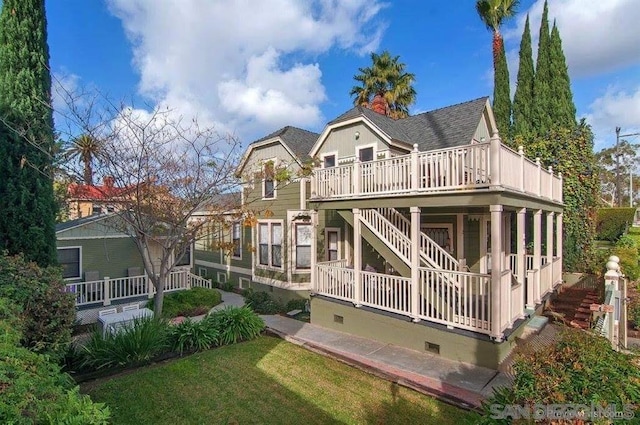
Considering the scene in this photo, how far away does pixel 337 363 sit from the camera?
697cm

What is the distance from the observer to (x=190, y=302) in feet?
38.1

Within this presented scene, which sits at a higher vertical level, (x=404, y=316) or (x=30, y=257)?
(x=30, y=257)

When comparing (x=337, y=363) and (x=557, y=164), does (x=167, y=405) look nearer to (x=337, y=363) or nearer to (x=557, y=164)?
(x=337, y=363)

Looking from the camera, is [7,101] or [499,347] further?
[7,101]

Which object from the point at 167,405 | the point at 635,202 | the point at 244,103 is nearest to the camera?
the point at 167,405

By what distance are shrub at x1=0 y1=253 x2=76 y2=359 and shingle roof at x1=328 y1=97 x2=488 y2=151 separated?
9.56m

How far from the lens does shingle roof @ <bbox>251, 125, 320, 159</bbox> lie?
→ 44.6 feet

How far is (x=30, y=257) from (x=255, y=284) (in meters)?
8.02

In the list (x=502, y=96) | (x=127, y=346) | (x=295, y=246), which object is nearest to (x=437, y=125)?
(x=295, y=246)

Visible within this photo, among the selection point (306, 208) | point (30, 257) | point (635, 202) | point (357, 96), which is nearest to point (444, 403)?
point (306, 208)

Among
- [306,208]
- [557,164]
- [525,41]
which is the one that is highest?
[525,41]

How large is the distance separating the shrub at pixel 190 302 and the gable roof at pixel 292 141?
5.20m

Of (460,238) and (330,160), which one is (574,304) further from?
(330,160)

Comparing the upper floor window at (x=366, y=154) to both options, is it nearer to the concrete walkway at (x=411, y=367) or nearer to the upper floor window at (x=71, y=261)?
the concrete walkway at (x=411, y=367)
